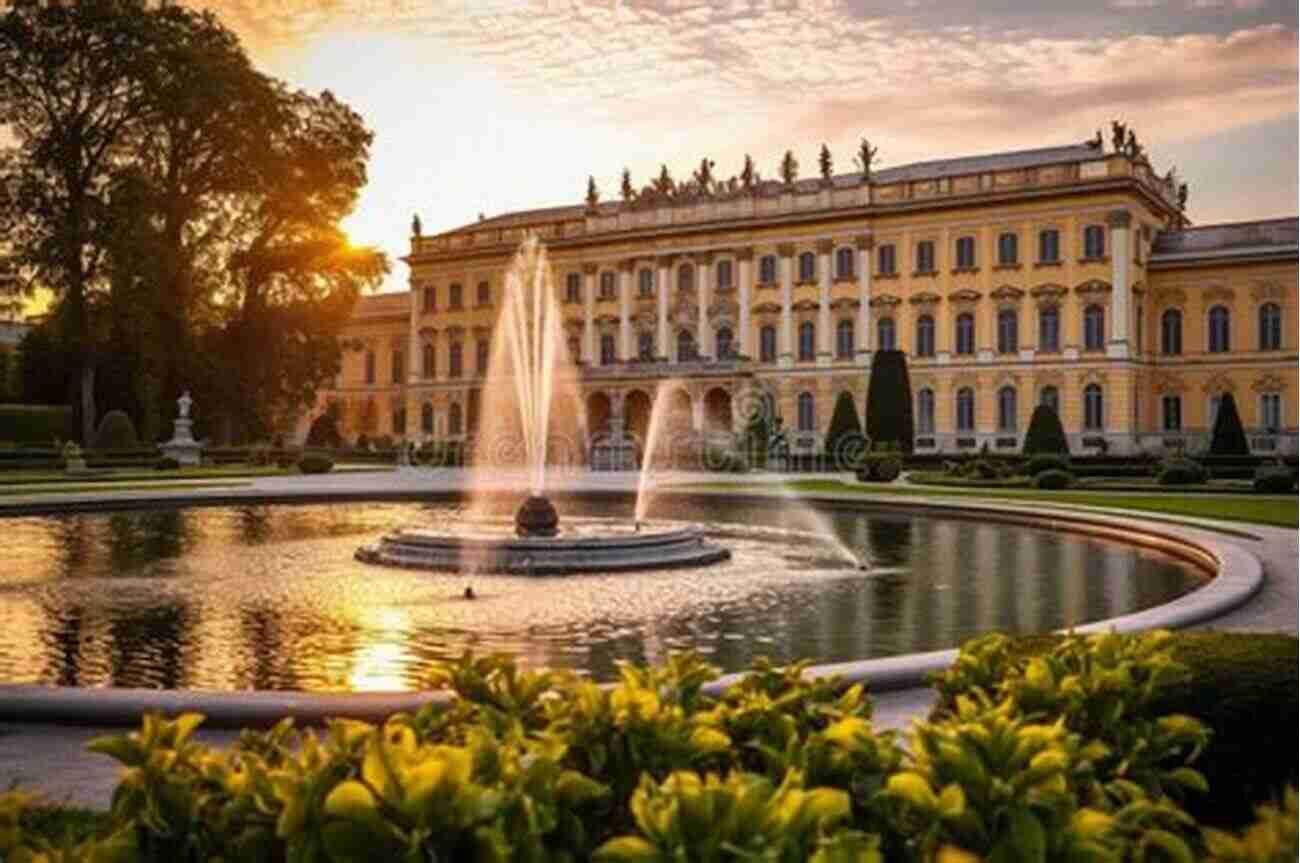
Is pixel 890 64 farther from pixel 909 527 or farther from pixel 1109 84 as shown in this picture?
pixel 909 527

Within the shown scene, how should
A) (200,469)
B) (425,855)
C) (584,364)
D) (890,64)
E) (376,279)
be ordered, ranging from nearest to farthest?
1. (425,855)
2. (890,64)
3. (200,469)
4. (376,279)
5. (584,364)

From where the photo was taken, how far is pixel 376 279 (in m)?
52.9

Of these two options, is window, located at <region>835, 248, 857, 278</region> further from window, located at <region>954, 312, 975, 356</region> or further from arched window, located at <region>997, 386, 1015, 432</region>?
arched window, located at <region>997, 386, 1015, 432</region>

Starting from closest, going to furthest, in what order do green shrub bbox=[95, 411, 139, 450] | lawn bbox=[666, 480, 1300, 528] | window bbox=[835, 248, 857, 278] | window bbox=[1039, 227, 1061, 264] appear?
lawn bbox=[666, 480, 1300, 528] < green shrub bbox=[95, 411, 139, 450] < window bbox=[1039, 227, 1061, 264] < window bbox=[835, 248, 857, 278]

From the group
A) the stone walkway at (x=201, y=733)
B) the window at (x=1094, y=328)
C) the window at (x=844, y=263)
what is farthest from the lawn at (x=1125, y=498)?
the window at (x=844, y=263)

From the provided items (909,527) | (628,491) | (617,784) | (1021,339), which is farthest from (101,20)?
(617,784)

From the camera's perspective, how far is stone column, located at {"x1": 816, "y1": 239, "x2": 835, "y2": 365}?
58.9 m

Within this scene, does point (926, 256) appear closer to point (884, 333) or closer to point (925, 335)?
point (925, 335)

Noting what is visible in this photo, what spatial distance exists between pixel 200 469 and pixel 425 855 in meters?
41.4

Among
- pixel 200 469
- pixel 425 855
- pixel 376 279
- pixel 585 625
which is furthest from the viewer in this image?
pixel 376 279

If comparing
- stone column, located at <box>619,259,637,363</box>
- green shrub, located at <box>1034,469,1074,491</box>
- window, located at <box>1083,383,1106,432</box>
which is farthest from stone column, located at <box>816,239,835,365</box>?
green shrub, located at <box>1034,469,1074,491</box>

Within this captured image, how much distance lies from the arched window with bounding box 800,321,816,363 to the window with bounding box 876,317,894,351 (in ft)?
10.2

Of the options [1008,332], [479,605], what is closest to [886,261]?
[1008,332]

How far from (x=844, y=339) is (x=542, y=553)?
4498cm
